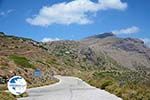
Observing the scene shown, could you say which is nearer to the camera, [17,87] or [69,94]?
[17,87]

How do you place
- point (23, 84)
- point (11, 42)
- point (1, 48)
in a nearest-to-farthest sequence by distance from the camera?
point (23, 84)
point (1, 48)
point (11, 42)

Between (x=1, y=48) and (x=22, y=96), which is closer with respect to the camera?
(x=22, y=96)

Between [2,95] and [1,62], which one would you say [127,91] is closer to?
[2,95]

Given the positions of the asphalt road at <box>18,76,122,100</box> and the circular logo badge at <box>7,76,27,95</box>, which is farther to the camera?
the asphalt road at <box>18,76,122,100</box>

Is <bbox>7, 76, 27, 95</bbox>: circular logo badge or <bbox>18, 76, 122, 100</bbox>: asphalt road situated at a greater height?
<bbox>7, 76, 27, 95</bbox>: circular logo badge

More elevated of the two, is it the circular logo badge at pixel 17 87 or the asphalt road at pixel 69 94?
the circular logo badge at pixel 17 87

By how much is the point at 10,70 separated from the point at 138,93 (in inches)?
1161

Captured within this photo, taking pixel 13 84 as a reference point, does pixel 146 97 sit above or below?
below

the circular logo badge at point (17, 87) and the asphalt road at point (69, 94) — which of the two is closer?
the circular logo badge at point (17, 87)

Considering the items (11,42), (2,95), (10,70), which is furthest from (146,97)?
(11,42)

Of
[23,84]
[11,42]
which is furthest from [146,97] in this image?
[11,42]

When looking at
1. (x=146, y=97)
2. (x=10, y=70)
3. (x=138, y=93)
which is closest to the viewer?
(x=146, y=97)

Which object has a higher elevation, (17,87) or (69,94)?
(17,87)

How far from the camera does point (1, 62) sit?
58500 millimetres
